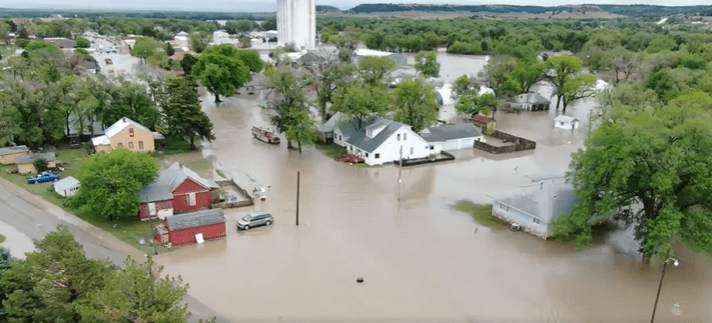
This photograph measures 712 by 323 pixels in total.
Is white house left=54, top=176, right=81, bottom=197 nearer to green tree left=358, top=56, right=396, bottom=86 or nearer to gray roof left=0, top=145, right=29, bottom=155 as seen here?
gray roof left=0, top=145, right=29, bottom=155

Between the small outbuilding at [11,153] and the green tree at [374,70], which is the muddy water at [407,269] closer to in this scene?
the green tree at [374,70]

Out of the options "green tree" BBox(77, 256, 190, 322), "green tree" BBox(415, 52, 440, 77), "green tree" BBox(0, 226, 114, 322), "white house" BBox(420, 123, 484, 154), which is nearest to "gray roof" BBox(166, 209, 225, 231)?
"green tree" BBox(0, 226, 114, 322)

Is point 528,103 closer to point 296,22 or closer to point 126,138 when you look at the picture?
point 126,138

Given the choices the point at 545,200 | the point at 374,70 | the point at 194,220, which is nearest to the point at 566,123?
the point at 374,70

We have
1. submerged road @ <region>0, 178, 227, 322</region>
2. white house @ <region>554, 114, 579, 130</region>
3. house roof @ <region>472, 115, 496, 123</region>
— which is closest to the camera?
submerged road @ <region>0, 178, 227, 322</region>

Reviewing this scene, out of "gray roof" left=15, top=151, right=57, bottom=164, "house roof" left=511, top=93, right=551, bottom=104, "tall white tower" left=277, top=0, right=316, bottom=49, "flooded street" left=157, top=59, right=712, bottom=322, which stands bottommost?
"flooded street" left=157, top=59, right=712, bottom=322
